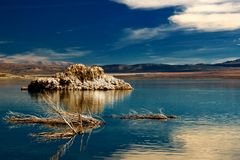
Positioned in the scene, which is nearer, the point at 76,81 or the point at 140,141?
the point at 140,141

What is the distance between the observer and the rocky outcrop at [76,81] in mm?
64438

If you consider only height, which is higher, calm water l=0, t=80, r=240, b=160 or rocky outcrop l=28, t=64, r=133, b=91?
rocky outcrop l=28, t=64, r=133, b=91

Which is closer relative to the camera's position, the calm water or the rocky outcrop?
the calm water

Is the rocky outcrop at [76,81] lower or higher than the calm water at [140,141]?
higher

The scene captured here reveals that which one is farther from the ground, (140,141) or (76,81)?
(76,81)

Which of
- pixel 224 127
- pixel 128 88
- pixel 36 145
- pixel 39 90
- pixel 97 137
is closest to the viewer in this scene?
pixel 36 145

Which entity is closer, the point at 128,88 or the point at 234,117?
the point at 234,117

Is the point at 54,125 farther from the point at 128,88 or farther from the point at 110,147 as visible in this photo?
the point at 128,88

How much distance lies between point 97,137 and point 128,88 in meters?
48.3

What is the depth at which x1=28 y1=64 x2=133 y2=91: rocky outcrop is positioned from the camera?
64.4 meters

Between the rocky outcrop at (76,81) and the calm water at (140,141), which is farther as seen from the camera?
the rocky outcrop at (76,81)

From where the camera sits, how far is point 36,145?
20.7m

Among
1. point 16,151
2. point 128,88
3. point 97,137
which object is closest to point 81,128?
point 97,137

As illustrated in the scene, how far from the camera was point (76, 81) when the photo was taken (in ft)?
216
